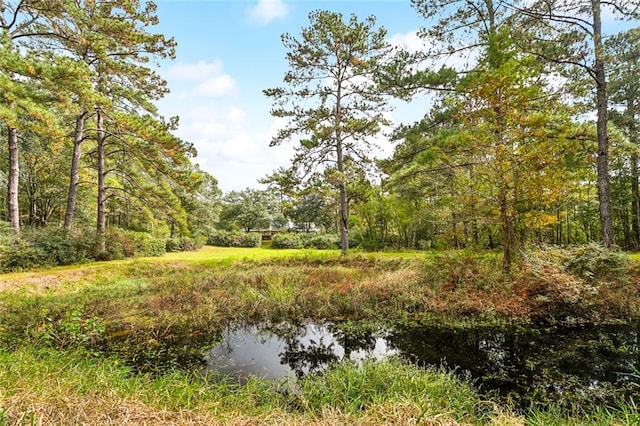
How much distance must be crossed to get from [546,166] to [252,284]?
8351 millimetres

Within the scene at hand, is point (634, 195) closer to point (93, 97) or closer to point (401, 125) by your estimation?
point (401, 125)

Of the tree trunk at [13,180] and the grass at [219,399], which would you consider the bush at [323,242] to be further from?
the grass at [219,399]

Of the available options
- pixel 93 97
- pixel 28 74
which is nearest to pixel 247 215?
pixel 93 97

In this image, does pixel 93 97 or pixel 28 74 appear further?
pixel 93 97

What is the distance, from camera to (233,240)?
2614cm

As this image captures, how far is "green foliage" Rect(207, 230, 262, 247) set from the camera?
2605cm

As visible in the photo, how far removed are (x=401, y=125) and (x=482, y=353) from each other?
29.6 ft

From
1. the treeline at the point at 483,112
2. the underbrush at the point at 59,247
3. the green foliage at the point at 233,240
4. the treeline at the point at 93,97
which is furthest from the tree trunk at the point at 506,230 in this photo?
the green foliage at the point at 233,240

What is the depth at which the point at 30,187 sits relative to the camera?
60.0 feet

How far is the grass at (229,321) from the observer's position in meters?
Result: 2.49

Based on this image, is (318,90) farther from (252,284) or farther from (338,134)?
(252,284)

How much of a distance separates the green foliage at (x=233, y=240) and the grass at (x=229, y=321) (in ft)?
47.1

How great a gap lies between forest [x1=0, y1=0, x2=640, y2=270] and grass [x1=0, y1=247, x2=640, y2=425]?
155 cm

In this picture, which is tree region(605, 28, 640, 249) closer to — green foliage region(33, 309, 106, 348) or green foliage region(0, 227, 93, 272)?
green foliage region(33, 309, 106, 348)
